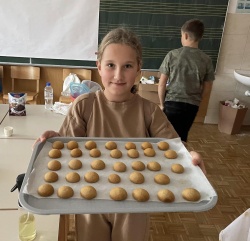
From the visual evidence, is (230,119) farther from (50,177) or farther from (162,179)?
(50,177)

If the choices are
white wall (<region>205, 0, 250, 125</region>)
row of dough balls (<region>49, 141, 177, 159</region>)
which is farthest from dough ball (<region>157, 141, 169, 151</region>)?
white wall (<region>205, 0, 250, 125</region>)

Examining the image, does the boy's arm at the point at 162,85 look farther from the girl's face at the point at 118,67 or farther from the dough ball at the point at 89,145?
the dough ball at the point at 89,145

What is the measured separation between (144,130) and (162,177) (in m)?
0.30

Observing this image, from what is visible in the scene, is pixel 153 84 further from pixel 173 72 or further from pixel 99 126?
pixel 99 126

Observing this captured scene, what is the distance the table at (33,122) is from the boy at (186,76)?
986mm

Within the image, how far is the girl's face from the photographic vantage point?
3.92ft

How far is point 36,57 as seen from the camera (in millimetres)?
4039

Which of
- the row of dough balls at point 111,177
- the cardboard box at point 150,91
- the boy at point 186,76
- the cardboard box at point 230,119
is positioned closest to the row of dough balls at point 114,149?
the row of dough balls at point 111,177

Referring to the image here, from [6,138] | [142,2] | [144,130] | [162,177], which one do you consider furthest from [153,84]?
[162,177]

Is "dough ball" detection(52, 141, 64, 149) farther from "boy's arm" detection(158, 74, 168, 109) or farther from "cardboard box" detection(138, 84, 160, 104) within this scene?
"cardboard box" detection(138, 84, 160, 104)

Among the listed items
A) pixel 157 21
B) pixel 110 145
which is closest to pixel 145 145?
pixel 110 145

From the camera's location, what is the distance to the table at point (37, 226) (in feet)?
3.44

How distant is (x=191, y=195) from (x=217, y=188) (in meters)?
2.04

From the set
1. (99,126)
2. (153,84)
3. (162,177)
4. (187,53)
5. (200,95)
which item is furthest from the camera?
(153,84)
